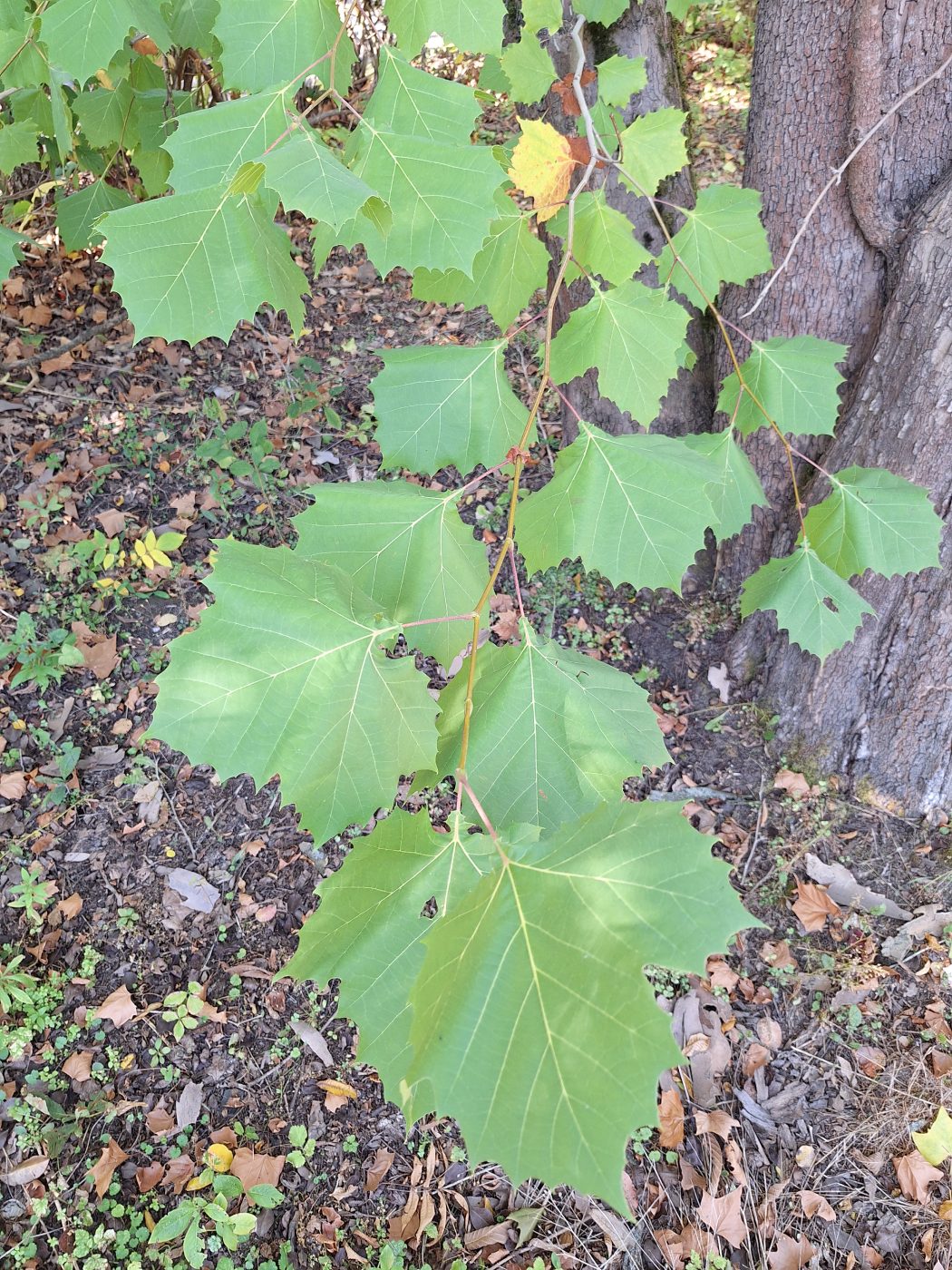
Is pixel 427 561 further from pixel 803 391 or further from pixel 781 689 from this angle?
pixel 781 689

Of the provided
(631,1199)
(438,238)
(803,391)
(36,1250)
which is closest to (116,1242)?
(36,1250)

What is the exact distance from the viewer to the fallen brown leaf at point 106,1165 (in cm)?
208

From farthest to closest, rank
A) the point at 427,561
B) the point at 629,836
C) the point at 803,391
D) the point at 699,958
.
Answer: the point at 803,391
the point at 427,561
the point at 629,836
the point at 699,958

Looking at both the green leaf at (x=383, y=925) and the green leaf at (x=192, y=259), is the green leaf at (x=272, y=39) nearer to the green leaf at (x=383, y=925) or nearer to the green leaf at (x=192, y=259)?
the green leaf at (x=192, y=259)

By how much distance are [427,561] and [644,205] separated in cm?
176

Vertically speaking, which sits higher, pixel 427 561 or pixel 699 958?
pixel 427 561

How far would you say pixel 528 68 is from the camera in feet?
6.21

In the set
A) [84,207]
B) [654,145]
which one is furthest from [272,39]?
[84,207]

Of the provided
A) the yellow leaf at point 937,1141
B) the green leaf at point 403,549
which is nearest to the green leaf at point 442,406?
the green leaf at point 403,549

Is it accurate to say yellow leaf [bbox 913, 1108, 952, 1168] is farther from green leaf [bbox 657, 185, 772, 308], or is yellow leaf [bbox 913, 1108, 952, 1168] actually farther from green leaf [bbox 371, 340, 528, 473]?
green leaf [bbox 657, 185, 772, 308]

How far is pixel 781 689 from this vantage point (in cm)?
291

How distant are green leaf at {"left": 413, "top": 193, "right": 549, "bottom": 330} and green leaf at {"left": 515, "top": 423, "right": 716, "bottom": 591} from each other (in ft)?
1.89

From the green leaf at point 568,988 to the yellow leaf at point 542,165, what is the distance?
1268 mm

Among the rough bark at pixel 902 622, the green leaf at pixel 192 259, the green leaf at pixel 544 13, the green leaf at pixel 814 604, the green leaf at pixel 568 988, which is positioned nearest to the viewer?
the green leaf at pixel 568 988
